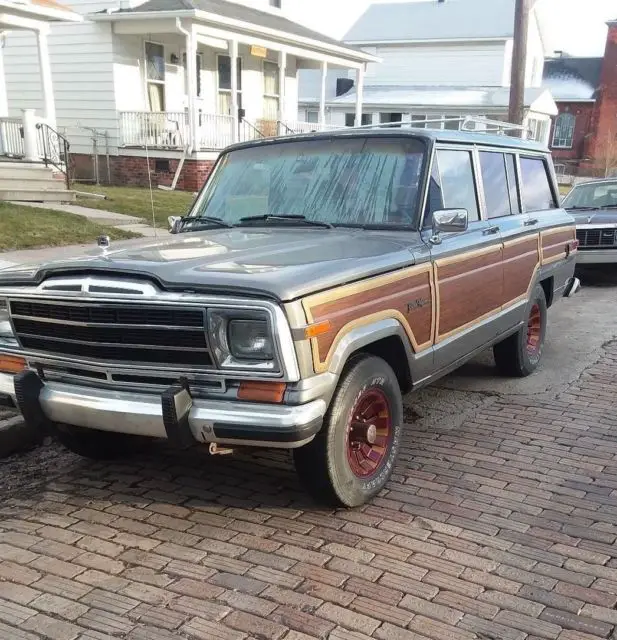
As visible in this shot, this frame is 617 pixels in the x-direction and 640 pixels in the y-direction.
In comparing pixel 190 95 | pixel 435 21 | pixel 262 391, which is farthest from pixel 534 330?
pixel 435 21

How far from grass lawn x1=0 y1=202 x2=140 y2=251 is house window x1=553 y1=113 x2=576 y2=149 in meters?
37.2

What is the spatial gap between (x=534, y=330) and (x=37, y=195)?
1061cm

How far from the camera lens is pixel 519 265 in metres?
5.51

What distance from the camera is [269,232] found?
4.39 meters

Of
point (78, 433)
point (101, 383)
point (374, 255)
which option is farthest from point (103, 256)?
point (374, 255)

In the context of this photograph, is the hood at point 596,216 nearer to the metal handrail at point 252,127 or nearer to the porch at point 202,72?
the porch at point 202,72

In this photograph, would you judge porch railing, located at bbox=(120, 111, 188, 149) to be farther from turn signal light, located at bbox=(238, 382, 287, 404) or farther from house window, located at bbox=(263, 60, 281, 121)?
turn signal light, located at bbox=(238, 382, 287, 404)

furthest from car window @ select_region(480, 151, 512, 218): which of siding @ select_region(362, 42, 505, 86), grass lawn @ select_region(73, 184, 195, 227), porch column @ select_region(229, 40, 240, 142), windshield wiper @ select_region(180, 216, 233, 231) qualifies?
siding @ select_region(362, 42, 505, 86)

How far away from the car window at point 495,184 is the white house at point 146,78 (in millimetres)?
12965

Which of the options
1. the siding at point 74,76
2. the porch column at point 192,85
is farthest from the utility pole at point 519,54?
the siding at point 74,76

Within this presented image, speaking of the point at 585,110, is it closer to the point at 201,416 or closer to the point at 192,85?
the point at 192,85

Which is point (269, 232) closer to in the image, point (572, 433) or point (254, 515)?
point (254, 515)

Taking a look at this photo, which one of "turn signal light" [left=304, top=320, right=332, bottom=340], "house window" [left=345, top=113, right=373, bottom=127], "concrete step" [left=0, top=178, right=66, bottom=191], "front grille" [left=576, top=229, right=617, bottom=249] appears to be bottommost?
"front grille" [left=576, top=229, right=617, bottom=249]

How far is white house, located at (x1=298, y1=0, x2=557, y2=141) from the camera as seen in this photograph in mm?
34781
